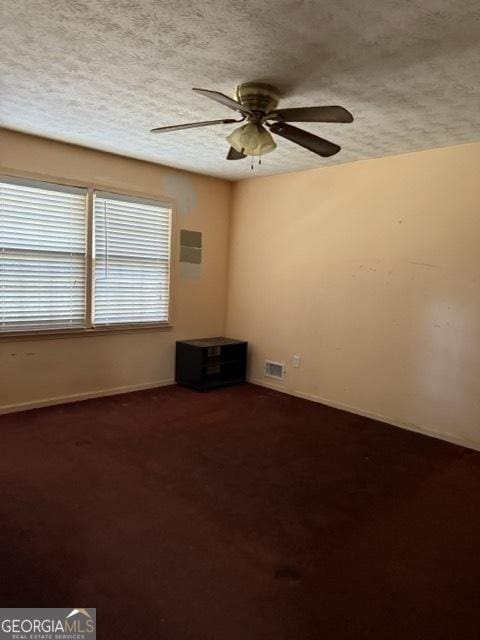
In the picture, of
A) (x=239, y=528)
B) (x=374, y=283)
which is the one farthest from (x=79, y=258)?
(x=239, y=528)

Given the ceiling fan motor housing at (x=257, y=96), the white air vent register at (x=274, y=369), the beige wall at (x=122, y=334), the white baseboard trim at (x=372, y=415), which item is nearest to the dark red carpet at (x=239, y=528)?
the white baseboard trim at (x=372, y=415)

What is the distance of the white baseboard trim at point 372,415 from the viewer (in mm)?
3697

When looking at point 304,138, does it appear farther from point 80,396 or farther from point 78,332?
point 80,396

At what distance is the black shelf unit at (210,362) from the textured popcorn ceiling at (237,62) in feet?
7.73

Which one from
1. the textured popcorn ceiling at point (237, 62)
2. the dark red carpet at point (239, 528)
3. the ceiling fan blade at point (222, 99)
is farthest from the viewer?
the ceiling fan blade at point (222, 99)

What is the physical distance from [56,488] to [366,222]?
3525 mm

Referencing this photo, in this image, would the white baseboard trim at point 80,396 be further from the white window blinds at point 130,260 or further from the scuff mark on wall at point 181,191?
the scuff mark on wall at point 181,191

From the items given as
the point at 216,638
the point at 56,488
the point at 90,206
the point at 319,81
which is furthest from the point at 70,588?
the point at 90,206

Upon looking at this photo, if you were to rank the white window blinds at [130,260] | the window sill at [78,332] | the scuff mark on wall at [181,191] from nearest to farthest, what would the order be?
the window sill at [78,332] → the white window blinds at [130,260] → the scuff mark on wall at [181,191]

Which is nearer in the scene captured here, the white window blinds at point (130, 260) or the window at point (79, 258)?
the window at point (79, 258)

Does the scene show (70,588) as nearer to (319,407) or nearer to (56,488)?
(56,488)

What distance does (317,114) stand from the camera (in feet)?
7.82

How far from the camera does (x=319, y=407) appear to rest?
15.0 feet

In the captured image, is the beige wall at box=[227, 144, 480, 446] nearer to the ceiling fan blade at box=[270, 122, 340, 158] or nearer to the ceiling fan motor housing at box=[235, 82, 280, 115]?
the ceiling fan blade at box=[270, 122, 340, 158]
